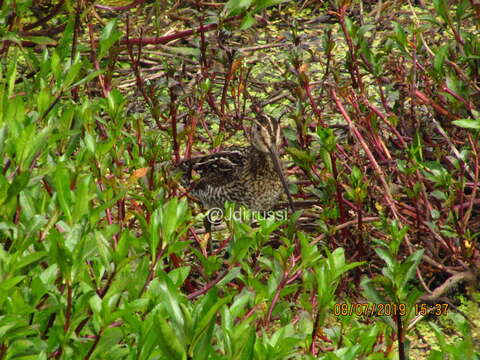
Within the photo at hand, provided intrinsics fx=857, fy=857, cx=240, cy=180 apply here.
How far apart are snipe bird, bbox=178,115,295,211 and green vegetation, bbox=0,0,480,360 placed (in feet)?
0.34

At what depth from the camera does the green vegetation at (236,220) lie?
1.71 meters

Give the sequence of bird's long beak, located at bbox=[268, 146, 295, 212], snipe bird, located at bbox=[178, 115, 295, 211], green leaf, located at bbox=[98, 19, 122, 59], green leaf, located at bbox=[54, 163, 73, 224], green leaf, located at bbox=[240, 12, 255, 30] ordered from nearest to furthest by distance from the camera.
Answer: green leaf, located at bbox=[54, 163, 73, 224], green leaf, located at bbox=[98, 19, 122, 59], green leaf, located at bbox=[240, 12, 255, 30], bird's long beak, located at bbox=[268, 146, 295, 212], snipe bird, located at bbox=[178, 115, 295, 211]

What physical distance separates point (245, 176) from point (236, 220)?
103 cm

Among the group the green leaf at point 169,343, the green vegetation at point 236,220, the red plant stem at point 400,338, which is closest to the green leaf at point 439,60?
the green vegetation at point 236,220

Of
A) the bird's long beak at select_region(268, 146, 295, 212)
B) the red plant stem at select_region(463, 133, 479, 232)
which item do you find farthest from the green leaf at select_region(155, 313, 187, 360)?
the bird's long beak at select_region(268, 146, 295, 212)

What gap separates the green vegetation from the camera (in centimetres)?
171

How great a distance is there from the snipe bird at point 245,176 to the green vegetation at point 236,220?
0.10 m

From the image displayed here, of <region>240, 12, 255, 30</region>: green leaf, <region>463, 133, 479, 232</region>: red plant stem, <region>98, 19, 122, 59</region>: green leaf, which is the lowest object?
<region>463, 133, 479, 232</region>: red plant stem
